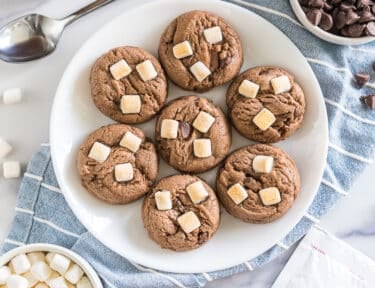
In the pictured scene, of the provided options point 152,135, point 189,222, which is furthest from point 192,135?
point 189,222

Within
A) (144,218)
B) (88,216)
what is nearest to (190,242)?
(144,218)

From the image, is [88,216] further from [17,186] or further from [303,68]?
[303,68]

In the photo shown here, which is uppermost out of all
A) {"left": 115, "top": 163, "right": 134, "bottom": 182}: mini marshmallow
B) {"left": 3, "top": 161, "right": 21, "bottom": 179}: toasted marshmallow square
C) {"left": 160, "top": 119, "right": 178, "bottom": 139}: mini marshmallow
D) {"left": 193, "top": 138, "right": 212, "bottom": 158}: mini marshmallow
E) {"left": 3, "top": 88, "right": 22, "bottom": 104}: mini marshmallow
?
{"left": 3, "top": 88, "right": 22, "bottom": 104}: mini marshmallow

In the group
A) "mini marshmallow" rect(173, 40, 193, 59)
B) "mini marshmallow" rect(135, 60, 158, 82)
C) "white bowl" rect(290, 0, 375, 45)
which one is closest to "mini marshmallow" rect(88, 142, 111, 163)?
"mini marshmallow" rect(135, 60, 158, 82)

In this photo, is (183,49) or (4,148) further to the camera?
(4,148)

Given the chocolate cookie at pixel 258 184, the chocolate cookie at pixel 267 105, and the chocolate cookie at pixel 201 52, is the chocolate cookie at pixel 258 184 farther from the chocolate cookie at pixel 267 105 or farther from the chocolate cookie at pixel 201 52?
the chocolate cookie at pixel 201 52

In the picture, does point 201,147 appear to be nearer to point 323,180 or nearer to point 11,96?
point 323,180

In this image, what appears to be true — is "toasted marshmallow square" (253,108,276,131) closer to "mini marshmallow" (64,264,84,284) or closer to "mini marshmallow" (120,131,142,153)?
"mini marshmallow" (120,131,142,153)
